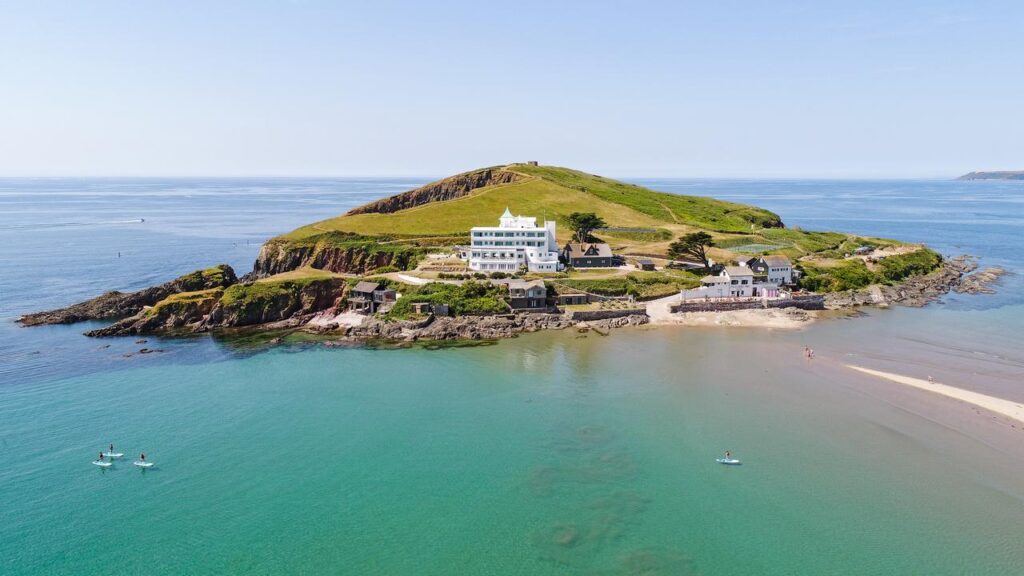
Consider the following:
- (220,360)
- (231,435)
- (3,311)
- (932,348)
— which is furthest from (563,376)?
(3,311)

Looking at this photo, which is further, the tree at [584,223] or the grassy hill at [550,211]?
the grassy hill at [550,211]

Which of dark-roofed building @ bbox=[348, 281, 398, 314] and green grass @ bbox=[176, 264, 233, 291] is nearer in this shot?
dark-roofed building @ bbox=[348, 281, 398, 314]

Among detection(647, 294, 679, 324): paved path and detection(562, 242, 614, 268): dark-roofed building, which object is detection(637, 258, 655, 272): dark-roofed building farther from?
detection(647, 294, 679, 324): paved path

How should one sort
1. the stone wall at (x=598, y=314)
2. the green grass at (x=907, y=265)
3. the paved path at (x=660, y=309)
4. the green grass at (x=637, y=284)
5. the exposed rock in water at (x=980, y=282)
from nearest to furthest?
the stone wall at (x=598, y=314) → the paved path at (x=660, y=309) → the green grass at (x=637, y=284) → the exposed rock in water at (x=980, y=282) → the green grass at (x=907, y=265)

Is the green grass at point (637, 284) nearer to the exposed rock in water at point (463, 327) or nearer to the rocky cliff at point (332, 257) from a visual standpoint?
the exposed rock in water at point (463, 327)

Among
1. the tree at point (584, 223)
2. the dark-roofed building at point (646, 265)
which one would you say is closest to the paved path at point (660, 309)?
the dark-roofed building at point (646, 265)

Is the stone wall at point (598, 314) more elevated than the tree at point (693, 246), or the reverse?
the tree at point (693, 246)

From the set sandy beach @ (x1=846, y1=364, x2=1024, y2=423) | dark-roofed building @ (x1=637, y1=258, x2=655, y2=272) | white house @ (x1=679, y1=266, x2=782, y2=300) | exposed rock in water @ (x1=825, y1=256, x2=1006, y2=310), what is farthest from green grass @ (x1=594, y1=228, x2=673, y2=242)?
sandy beach @ (x1=846, y1=364, x2=1024, y2=423)
